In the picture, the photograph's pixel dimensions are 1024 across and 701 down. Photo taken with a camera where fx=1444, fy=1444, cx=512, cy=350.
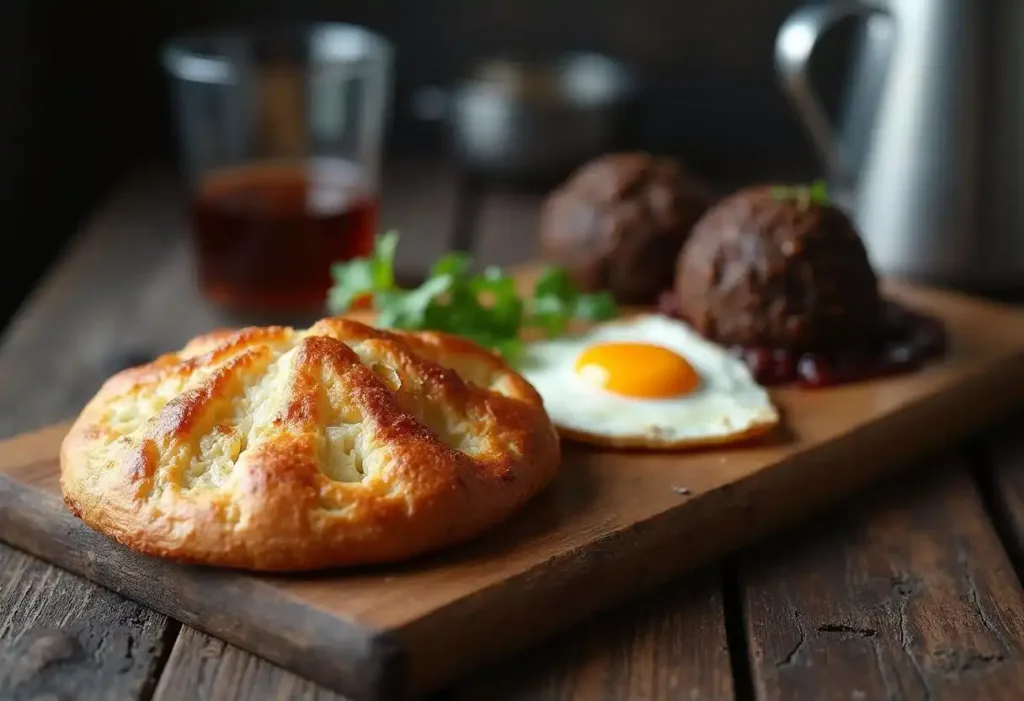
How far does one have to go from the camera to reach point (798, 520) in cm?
254

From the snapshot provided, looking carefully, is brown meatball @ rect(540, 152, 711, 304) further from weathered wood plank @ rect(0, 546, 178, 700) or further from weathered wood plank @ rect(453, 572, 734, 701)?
weathered wood plank @ rect(0, 546, 178, 700)

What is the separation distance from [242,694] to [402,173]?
10.2 feet

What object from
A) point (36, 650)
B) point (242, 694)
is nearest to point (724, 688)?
point (242, 694)

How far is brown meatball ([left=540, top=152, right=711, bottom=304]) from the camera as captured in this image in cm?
321

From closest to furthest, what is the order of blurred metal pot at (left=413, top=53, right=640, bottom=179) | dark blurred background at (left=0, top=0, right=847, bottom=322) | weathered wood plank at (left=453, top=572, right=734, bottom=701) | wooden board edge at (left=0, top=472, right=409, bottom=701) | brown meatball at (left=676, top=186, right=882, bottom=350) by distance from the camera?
wooden board edge at (left=0, top=472, right=409, bottom=701) → weathered wood plank at (left=453, top=572, right=734, bottom=701) → brown meatball at (left=676, top=186, right=882, bottom=350) → blurred metal pot at (left=413, top=53, right=640, bottom=179) → dark blurred background at (left=0, top=0, right=847, bottom=322)

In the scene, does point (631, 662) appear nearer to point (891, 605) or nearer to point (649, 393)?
point (891, 605)

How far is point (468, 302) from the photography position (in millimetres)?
2984

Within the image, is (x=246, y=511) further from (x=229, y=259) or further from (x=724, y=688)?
(x=229, y=259)

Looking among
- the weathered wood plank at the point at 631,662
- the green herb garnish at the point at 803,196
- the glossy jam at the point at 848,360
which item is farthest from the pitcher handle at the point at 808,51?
the weathered wood plank at the point at 631,662

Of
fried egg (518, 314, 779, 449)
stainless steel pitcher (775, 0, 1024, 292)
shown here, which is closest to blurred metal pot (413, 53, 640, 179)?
stainless steel pitcher (775, 0, 1024, 292)

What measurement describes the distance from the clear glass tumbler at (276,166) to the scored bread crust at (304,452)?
109 centimetres

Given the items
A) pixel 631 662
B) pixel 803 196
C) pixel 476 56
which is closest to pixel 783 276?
pixel 803 196

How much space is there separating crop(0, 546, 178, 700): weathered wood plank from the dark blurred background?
2617mm

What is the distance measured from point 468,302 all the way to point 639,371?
1.52ft
